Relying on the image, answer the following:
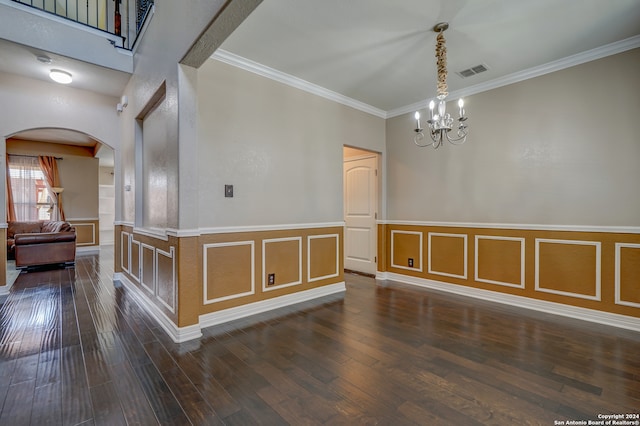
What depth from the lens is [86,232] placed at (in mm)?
8148

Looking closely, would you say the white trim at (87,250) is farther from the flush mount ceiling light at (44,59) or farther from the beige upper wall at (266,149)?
the beige upper wall at (266,149)

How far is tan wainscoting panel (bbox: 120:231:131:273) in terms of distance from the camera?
4.40 m

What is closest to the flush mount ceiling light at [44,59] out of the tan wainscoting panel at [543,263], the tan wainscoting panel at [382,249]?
the tan wainscoting panel at [382,249]

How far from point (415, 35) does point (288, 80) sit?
157 centimetres

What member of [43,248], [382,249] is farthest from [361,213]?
[43,248]

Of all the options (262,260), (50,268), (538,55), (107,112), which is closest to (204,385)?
(262,260)

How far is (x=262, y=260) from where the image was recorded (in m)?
3.40

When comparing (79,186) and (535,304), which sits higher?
(79,186)

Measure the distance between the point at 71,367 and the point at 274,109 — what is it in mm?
3076

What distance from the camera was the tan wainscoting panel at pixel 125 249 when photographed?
14.4 ft

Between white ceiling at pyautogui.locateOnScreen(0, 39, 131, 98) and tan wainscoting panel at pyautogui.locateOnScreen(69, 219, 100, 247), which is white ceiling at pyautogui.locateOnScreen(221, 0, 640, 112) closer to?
white ceiling at pyautogui.locateOnScreen(0, 39, 131, 98)

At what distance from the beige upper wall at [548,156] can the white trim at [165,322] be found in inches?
138

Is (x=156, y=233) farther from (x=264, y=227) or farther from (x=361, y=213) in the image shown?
(x=361, y=213)

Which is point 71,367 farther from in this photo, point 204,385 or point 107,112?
point 107,112
